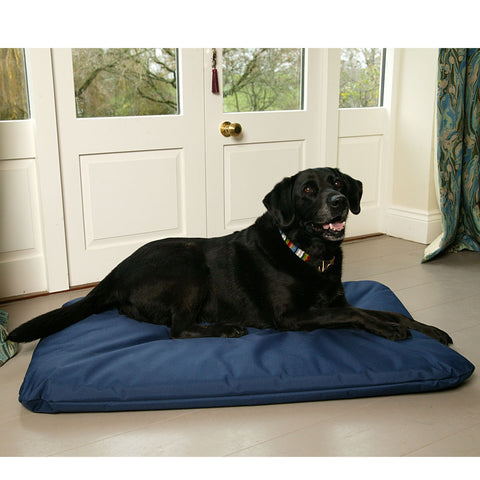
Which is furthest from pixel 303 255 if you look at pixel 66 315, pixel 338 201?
pixel 66 315

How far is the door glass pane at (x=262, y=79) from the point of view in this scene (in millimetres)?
3391

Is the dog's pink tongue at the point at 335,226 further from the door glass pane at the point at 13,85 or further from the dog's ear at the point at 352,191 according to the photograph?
the door glass pane at the point at 13,85

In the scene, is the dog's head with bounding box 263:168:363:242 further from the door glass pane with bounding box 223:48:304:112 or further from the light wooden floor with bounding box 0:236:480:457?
the door glass pane with bounding box 223:48:304:112

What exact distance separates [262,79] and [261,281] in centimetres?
176

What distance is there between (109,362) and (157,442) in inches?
14.5

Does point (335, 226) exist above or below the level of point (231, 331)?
above

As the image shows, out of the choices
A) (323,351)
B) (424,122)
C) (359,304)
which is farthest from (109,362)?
(424,122)

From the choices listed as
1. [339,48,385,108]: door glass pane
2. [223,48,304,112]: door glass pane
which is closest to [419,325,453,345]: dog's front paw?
[223,48,304,112]: door glass pane

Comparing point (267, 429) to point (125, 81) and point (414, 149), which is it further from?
point (414, 149)

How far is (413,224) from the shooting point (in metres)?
3.99

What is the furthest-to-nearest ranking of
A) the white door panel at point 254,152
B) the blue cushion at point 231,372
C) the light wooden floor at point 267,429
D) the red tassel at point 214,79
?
the white door panel at point 254,152
the red tassel at point 214,79
the blue cushion at point 231,372
the light wooden floor at point 267,429

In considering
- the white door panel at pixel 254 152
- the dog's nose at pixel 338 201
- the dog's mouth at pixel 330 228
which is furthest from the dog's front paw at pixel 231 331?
the white door panel at pixel 254 152
